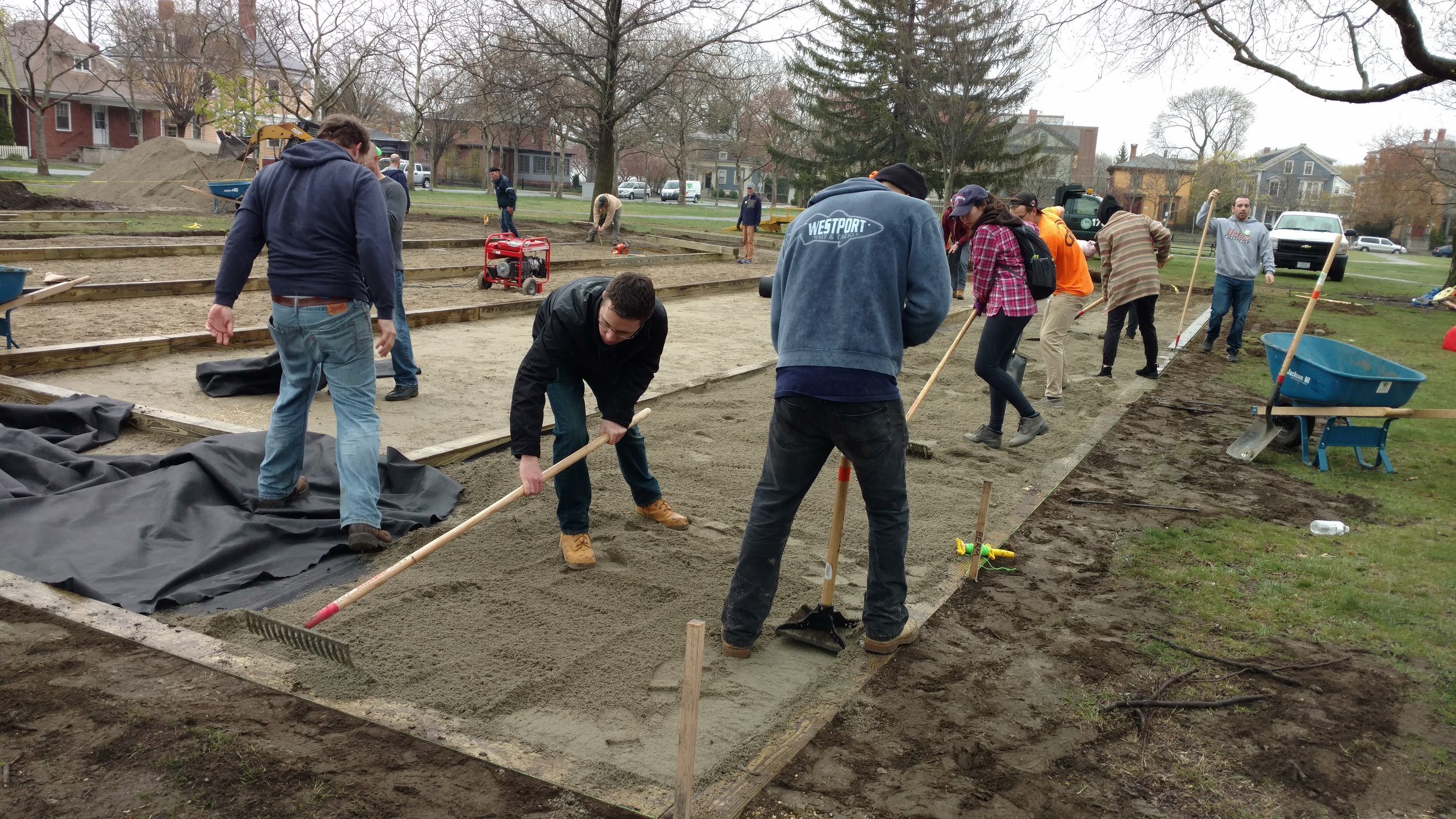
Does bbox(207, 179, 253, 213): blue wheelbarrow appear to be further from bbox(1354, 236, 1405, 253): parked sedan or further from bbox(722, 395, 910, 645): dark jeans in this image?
bbox(1354, 236, 1405, 253): parked sedan

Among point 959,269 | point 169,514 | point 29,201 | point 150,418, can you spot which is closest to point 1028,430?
point 169,514

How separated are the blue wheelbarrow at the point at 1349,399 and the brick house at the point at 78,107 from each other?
173 ft

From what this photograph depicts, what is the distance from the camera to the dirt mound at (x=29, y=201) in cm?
2026

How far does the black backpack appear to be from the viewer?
6.83 meters

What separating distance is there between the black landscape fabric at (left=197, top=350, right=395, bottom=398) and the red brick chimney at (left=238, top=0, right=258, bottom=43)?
28833 millimetres

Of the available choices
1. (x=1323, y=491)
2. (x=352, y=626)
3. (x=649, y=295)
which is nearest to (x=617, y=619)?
(x=352, y=626)

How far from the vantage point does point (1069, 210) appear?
28953 millimetres

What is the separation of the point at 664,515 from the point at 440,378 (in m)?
3.68

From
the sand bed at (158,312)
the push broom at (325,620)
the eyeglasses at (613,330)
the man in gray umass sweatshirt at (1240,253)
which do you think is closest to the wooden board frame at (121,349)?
the sand bed at (158,312)

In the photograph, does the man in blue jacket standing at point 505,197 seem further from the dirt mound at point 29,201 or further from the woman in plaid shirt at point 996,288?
the woman in plaid shirt at point 996,288

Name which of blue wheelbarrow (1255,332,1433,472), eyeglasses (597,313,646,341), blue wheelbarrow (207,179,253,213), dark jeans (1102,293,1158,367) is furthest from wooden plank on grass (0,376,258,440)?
blue wheelbarrow (207,179,253,213)

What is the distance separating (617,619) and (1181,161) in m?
84.3

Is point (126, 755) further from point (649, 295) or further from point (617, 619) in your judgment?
point (649, 295)

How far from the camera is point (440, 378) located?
310 inches
